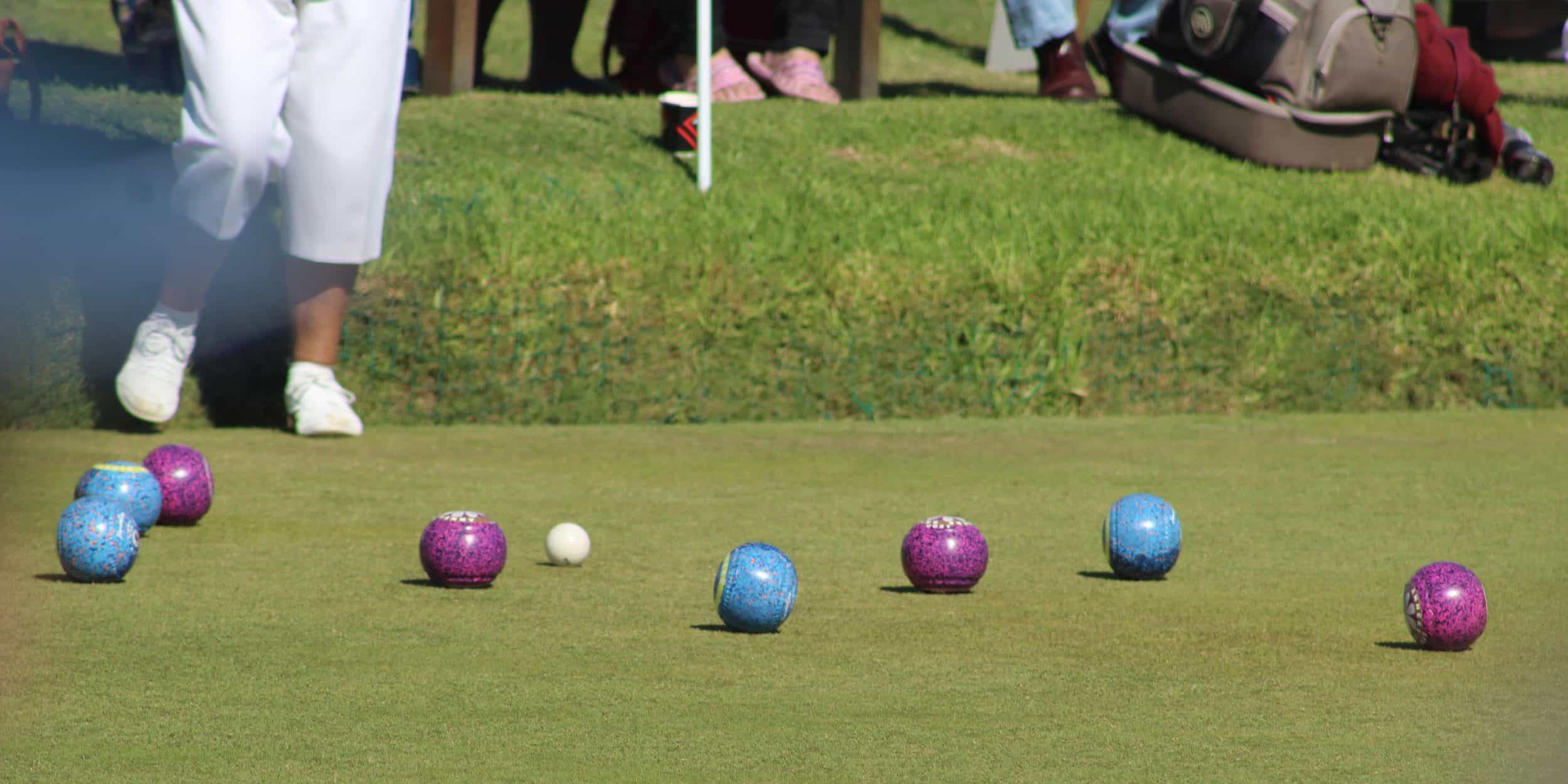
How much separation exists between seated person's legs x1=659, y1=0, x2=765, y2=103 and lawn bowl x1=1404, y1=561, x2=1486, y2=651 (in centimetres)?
558

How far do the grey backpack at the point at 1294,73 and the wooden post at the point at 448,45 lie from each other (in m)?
3.15

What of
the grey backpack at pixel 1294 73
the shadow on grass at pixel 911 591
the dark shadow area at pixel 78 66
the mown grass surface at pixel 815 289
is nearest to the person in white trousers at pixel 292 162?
the mown grass surface at pixel 815 289

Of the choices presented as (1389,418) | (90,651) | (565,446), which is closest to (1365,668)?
(90,651)

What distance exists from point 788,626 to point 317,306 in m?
2.68

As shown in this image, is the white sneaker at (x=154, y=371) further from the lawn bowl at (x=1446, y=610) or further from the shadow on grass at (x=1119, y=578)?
the lawn bowl at (x=1446, y=610)

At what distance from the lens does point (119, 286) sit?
567 cm

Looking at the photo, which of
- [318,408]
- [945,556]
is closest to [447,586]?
[945,556]

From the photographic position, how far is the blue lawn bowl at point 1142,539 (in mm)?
3754

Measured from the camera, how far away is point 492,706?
2.66m

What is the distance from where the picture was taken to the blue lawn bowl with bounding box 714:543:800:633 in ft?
10.4

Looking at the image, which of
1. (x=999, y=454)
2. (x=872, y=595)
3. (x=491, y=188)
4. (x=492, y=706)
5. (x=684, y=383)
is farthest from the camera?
(x=491, y=188)

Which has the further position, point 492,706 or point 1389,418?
point 1389,418

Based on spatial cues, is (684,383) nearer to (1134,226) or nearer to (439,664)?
(1134,226)

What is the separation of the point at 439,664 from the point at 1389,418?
13.9 ft
